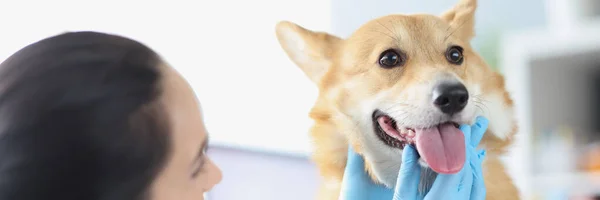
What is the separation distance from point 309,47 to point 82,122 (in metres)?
0.54

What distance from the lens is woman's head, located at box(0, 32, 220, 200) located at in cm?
54

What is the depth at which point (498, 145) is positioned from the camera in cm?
101

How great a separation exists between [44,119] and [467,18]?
70 cm

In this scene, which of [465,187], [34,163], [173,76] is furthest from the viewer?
[465,187]

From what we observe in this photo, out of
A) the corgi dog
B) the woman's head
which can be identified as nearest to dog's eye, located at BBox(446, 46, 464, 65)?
the corgi dog

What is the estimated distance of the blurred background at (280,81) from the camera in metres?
1.61

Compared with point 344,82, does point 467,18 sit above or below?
above

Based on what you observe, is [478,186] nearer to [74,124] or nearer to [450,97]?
[450,97]

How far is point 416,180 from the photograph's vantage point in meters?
0.87

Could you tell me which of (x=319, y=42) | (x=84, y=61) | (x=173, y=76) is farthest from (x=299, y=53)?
(x=84, y=61)

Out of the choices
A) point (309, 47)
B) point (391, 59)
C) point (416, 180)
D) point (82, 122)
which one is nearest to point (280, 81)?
point (309, 47)

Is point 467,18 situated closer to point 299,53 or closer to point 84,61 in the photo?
point 299,53

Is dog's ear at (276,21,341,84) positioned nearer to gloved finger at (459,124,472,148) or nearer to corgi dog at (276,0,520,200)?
corgi dog at (276,0,520,200)

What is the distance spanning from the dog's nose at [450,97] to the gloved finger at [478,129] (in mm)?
68
